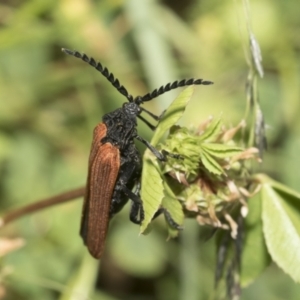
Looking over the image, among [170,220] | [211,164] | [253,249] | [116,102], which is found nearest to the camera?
[211,164]

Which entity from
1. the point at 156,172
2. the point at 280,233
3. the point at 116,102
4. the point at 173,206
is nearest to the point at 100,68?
the point at 156,172

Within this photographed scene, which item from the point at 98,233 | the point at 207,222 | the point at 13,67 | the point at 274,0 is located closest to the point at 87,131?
the point at 13,67

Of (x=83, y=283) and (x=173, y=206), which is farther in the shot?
(x=83, y=283)

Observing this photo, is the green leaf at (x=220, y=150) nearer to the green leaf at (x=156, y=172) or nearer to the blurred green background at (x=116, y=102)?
the green leaf at (x=156, y=172)

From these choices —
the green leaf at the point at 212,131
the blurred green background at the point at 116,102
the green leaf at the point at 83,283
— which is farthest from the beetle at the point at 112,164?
the blurred green background at the point at 116,102

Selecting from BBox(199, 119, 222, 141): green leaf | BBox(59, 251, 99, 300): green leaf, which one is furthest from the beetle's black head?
BBox(59, 251, 99, 300): green leaf

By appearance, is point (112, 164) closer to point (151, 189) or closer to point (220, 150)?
point (151, 189)

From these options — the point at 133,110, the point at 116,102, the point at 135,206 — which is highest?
the point at 133,110
